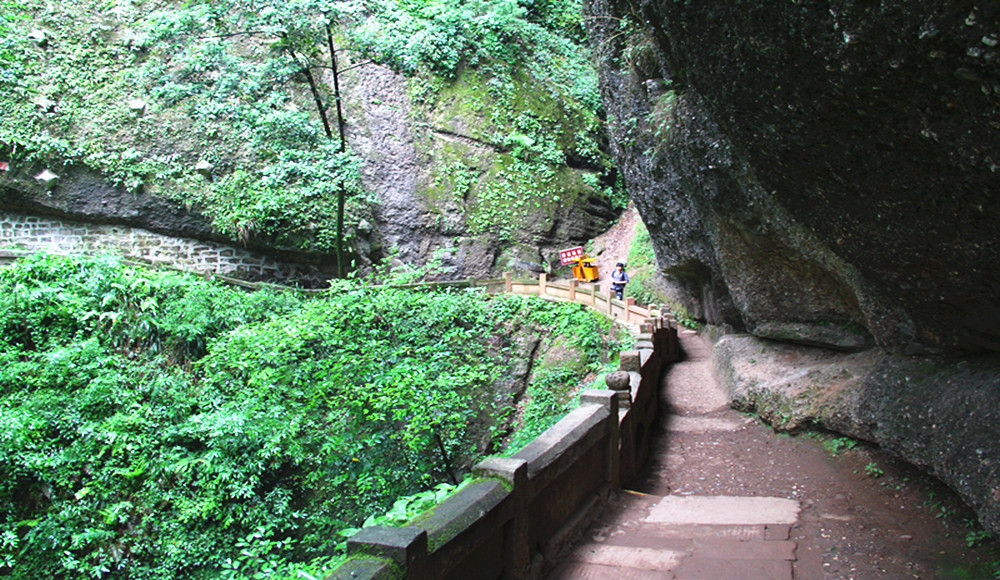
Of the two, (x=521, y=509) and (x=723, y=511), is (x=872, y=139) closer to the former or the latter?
(x=521, y=509)

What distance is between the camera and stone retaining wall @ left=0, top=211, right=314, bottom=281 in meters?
17.0

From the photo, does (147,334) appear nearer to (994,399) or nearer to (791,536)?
(791,536)

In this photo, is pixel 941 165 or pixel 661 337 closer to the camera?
pixel 941 165

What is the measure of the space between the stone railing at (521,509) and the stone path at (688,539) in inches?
9.2

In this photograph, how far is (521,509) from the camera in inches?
155

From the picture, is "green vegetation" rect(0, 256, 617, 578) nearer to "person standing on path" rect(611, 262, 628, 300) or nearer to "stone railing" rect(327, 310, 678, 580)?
"stone railing" rect(327, 310, 678, 580)

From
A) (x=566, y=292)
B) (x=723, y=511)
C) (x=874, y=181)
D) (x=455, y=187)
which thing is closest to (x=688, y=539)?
(x=723, y=511)

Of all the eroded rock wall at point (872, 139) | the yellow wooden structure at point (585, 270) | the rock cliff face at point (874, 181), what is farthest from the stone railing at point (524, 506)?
the yellow wooden structure at point (585, 270)

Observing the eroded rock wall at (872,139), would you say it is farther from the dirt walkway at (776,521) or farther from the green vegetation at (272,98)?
the green vegetation at (272,98)

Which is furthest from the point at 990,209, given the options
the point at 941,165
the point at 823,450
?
the point at 823,450

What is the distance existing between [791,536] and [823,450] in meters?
2.80

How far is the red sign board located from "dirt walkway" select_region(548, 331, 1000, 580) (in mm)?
12596

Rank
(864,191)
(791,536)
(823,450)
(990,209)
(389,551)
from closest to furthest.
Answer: (389,551) < (990,209) < (864,191) < (791,536) < (823,450)

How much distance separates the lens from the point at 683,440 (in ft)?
28.1
